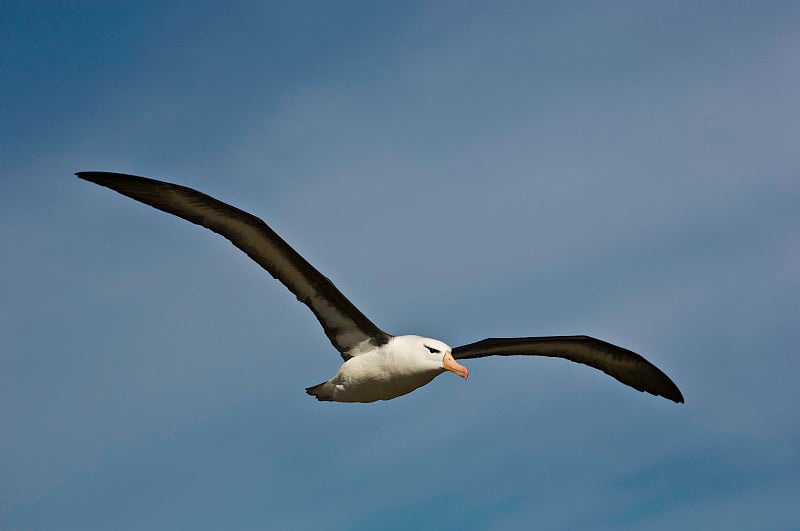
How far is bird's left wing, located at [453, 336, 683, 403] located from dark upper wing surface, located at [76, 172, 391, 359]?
2.61m

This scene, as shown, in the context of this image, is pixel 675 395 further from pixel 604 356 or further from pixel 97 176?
pixel 97 176

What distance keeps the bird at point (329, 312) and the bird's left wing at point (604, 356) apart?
7.92 feet

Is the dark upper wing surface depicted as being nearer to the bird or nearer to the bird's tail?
the bird

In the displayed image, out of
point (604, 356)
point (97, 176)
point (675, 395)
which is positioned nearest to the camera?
point (97, 176)

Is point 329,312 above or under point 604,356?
above

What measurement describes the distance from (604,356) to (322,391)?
4825mm

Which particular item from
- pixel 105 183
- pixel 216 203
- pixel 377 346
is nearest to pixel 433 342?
pixel 377 346

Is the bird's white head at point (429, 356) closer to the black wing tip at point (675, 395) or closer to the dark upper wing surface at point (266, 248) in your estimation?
the dark upper wing surface at point (266, 248)

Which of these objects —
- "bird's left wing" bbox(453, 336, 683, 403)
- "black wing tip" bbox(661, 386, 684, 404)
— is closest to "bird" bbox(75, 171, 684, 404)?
"bird's left wing" bbox(453, 336, 683, 403)

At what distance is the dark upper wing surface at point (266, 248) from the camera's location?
46.4 feet

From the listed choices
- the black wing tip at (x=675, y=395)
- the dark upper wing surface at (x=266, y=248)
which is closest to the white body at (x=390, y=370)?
the dark upper wing surface at (x=266, y=248)

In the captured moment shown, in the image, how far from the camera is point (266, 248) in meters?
14.6

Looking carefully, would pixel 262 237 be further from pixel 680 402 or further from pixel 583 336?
pixel 680 402

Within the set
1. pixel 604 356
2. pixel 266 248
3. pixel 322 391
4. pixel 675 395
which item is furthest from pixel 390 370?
pixel 675 395
